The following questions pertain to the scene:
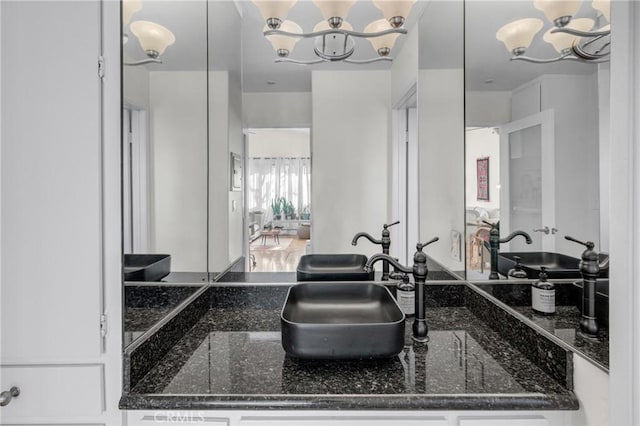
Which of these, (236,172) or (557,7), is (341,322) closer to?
(236,172)

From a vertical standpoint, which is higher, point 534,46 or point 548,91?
point 534,46

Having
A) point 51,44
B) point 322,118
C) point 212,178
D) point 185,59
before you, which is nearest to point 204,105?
point 185,59

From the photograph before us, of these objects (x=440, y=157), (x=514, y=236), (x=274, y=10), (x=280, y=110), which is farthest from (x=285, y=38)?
(x=514, y=236)

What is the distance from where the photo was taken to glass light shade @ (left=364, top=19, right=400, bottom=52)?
1.75 metres

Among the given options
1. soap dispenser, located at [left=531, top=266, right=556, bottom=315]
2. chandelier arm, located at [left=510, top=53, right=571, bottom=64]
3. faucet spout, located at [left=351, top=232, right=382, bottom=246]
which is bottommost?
soap dispenser, located at [left=531, top=266, right=556, bottom=315]

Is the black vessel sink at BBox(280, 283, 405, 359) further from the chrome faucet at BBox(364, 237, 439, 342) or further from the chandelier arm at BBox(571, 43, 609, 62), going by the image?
the chandelier arm at BBox(571, 43, 609, 62)

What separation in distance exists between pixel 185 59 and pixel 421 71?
1.11 meters

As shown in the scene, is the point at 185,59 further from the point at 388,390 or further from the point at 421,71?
the point at 388,390

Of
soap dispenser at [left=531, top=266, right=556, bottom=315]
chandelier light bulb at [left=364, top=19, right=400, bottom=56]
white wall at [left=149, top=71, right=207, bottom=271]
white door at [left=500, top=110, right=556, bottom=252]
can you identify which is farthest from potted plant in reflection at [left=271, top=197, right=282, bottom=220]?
soap dispenser at [left=531, top=266, right=556, bottom=315]

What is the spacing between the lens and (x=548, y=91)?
4.11 feet

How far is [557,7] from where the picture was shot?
122 centimetres

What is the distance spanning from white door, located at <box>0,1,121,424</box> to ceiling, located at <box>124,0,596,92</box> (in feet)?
1.81

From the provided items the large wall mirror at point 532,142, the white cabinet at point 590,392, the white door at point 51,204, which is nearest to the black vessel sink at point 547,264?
the large wall mirror at point 532,142

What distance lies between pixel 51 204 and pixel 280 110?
104 cm
